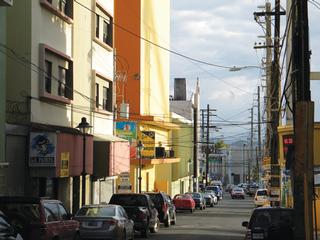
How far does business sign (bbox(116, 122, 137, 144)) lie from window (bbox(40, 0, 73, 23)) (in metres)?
15.2

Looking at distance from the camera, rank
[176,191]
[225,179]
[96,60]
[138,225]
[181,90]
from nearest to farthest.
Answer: [138,225]
[96,60]
[176,191]
[181,90]
[225,179]

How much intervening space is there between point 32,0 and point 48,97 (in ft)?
12.7

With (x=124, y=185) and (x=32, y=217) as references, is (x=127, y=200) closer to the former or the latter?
(x=124, y=185)

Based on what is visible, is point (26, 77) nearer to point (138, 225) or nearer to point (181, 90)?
point (138, 225)

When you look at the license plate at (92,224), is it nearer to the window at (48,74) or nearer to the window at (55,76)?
the window at (55,76)

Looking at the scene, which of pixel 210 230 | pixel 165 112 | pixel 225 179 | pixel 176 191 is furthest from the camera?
pixel 225 179

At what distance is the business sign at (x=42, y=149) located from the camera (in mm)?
23906

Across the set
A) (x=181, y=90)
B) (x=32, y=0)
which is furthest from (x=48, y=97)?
(x=181, y=90)

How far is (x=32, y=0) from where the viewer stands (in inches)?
994

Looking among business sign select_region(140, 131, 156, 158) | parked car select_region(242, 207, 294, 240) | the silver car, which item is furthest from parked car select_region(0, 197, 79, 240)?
business sign select_region(140, 131, 156, 158)

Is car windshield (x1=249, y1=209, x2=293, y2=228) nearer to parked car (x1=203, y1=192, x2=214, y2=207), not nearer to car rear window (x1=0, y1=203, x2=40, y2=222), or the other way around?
car rear window (x1=0, y1=203, x2=40, y2=222)

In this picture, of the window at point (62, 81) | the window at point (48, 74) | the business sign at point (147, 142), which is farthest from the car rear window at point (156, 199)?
the business sign at point (147, 142)

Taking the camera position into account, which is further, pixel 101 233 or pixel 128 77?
pixel 128 77

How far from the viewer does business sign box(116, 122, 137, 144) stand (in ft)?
144
